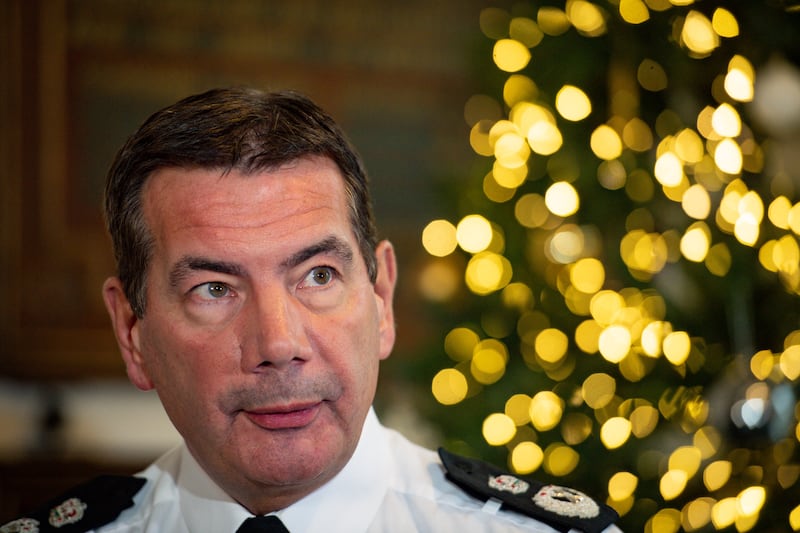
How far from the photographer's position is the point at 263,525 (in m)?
1.47

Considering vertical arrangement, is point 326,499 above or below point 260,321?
below

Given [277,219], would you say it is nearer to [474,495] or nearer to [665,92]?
[474,495]

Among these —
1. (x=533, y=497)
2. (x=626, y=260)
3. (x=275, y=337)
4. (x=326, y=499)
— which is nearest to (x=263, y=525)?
(x=326, y=499)

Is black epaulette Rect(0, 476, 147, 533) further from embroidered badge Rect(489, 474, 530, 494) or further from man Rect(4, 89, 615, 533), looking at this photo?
embroidered badge Rect(489, 474, 530, 494)

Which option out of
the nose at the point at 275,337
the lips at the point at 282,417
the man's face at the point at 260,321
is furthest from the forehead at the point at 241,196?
the lips at the point at 282,417

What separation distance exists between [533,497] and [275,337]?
569 millimetres

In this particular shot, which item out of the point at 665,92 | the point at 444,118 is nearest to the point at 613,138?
the point at 665,92

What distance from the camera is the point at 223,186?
1381 mm

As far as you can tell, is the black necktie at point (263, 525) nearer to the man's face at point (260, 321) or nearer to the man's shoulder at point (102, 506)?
the man's face at point (260, 321)

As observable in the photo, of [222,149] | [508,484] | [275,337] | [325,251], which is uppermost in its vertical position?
[222,149]

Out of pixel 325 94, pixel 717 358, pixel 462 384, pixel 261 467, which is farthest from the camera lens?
pixel 325 94

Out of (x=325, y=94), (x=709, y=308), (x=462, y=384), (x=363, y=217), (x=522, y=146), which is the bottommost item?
(x=462, y=384)

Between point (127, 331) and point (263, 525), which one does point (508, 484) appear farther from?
point (127, 331)

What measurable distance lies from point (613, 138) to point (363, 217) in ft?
3.65
